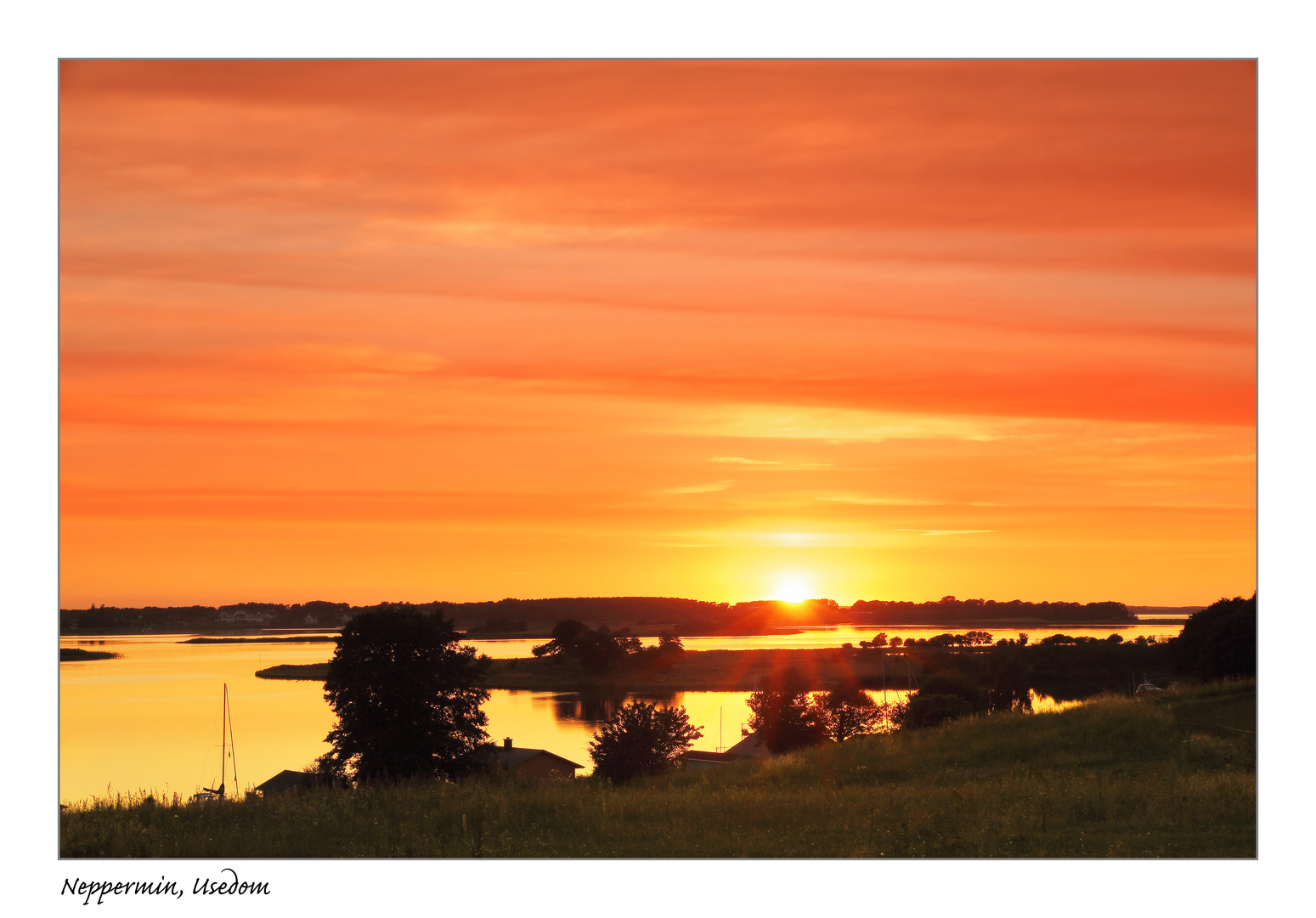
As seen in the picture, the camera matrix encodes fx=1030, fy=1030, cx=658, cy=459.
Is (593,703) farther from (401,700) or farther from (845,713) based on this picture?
(401,700)

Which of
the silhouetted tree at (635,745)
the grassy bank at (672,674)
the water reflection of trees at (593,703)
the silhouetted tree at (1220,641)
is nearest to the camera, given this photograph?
the silhouetted tree at (635,745)

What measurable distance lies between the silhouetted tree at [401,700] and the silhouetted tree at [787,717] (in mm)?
18497

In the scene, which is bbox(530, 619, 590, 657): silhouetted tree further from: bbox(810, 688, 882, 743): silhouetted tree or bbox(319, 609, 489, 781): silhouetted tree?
bbox(319, 609, 489, 781): silhouetted tree

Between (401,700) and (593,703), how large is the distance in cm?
4980

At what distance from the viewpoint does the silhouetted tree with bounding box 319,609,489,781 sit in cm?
3444

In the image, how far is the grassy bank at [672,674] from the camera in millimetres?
97500

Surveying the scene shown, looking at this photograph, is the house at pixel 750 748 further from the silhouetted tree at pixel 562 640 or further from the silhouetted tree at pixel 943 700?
the silhouetted tree at pixel 562 640

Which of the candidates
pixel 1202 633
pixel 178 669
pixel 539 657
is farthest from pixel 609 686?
pixel 1202 633

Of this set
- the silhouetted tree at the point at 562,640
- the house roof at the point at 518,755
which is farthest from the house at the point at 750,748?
the silhouetted tree at the point at 562,640

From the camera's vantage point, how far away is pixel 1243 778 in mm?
13938

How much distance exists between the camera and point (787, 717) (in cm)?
5191

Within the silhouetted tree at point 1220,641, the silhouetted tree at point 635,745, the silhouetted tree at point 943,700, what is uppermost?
the silhouetted tree at point 1220,641

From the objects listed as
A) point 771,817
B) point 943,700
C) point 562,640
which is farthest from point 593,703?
point 771,817

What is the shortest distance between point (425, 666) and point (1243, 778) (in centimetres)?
2810
